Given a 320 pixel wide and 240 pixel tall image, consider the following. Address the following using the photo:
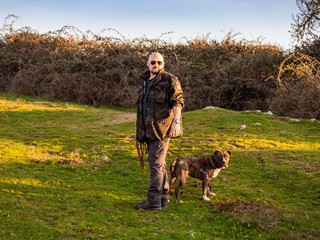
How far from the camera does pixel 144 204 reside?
631 cm

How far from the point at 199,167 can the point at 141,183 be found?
155 centimetres

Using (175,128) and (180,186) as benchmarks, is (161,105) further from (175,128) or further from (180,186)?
(180,186)

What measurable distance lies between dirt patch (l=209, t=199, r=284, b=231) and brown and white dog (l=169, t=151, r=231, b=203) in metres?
0.56

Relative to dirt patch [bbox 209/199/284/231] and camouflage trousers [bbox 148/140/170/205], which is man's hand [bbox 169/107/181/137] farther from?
dirt patch [bbox 209/199/284/231]

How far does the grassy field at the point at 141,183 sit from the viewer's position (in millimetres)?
5531

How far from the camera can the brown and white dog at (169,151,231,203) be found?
267 inches

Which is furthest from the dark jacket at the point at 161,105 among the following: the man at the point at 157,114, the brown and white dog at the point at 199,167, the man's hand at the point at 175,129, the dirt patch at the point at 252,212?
the dirt patch at the point at 252,212

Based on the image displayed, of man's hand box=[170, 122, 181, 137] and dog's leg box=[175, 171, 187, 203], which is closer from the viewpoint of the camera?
man's hand box=[170, 122, 181, 137]

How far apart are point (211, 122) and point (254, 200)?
698 centimetres

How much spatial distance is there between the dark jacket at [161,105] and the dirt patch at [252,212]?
170 centimetres


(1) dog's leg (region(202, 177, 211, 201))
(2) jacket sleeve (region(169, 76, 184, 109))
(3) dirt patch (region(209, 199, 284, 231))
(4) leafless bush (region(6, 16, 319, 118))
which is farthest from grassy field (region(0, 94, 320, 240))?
(4) leafless bush (region(6, 16, 319, 118))

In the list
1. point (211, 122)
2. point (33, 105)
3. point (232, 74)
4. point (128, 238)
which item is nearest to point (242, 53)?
point (232, 74)

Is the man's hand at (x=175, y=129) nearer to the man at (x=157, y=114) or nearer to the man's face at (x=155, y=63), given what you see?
the man at (x=157, y=114)

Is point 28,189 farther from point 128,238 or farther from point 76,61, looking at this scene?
point 76,61
